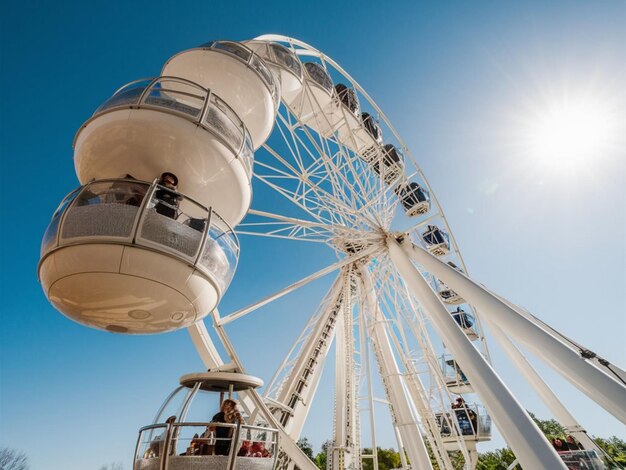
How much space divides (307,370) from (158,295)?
30.5ft

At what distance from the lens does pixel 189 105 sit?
5.31 meters

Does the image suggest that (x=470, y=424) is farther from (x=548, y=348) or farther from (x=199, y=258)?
(x=199, y=258)

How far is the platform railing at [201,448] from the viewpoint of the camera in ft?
12.0

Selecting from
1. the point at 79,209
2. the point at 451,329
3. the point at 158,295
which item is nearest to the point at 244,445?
the point at 158,295

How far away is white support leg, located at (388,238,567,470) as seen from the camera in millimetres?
4328

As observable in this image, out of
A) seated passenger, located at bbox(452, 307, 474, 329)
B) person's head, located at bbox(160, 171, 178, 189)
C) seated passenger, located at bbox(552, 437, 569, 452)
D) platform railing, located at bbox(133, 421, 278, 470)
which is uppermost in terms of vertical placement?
seated passenger, located at bbox(452, 307, 474, 329)

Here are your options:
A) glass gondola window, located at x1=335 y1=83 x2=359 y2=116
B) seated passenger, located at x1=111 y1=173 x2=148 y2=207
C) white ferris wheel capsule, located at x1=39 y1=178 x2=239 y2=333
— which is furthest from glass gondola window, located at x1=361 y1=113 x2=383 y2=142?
seated passenger, located at x1=111 y1=173 x2=148 y2=207

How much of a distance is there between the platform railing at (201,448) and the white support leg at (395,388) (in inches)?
304

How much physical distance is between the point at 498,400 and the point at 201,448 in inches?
157

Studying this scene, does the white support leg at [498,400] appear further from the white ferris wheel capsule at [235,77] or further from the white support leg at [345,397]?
the white support leg at [345,397]

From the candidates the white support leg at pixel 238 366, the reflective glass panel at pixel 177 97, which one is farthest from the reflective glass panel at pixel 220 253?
the white support leg at pixel 238 366

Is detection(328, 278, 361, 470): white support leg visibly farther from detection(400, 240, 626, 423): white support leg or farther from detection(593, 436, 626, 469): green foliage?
detection(593, 436, 626, 469): green foliage

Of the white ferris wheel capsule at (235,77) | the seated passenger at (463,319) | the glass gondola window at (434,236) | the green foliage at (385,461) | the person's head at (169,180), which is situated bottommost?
the person's head at (169,180)

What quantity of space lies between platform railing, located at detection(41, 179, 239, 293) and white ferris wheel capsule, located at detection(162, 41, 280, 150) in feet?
10.8
